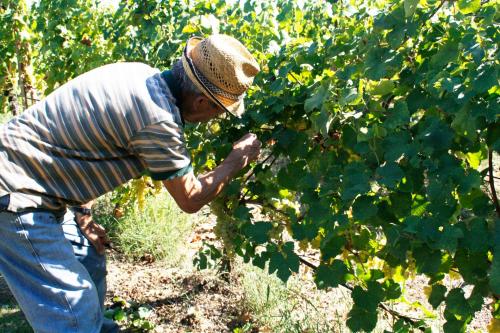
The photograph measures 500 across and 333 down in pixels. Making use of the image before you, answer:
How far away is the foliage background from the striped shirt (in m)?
0.48

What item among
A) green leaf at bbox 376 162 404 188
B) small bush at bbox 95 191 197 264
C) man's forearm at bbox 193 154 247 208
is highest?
green leaf at bbox 376 162 404 188

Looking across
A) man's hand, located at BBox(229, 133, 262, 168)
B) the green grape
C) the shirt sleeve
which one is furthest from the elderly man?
the green grape

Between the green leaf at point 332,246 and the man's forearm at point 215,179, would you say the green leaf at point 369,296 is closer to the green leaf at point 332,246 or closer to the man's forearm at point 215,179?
the green leaf at point 332,246

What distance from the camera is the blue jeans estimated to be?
7.09 feet

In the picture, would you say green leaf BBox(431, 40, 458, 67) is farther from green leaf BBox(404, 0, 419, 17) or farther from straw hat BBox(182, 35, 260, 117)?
straw hat BBox(182, 35, 260, 117)

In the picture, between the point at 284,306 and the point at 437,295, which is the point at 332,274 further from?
the point at 284,306

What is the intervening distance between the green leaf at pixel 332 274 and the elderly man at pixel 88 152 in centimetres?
50

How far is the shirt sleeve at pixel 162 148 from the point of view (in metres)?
2.06

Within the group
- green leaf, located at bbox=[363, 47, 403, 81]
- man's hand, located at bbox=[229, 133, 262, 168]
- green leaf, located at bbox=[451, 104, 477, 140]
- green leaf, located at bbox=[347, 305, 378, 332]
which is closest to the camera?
green leaf, located at bbox=[451, 104, 477, 140]

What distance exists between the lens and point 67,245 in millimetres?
2285

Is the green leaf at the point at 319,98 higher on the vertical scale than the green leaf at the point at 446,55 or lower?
lower

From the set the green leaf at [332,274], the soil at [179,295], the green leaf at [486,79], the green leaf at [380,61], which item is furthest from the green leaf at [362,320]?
the soil at [179,295]

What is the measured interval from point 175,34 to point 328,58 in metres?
1.07

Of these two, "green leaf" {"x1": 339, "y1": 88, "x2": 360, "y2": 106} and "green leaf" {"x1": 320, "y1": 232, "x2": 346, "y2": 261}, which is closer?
"green leaf" {"x1": 339, "y1": 88, "x2": 360, "y2": 106}
